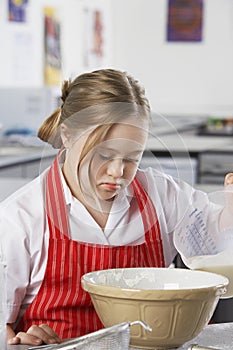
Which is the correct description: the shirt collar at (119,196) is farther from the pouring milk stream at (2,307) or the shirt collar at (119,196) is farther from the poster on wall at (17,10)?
the poster on wall at (17,10)

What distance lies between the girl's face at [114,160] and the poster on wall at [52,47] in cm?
403

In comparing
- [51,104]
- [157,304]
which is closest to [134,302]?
[157,304]

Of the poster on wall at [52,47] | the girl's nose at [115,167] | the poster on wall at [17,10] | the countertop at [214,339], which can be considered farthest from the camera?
the poster on wall at [52,47]

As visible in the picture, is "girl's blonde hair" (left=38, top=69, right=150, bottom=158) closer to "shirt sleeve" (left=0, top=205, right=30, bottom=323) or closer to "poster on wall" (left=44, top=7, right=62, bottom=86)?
"shirt sleeve" (left=0, top=205, right=30, bottom=323)

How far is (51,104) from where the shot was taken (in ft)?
14.6

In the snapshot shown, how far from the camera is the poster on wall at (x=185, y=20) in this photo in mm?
6688

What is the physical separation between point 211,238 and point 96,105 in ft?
1.01

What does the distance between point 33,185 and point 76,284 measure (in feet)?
0.68

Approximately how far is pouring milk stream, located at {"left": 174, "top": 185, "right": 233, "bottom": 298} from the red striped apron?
0.43 feet

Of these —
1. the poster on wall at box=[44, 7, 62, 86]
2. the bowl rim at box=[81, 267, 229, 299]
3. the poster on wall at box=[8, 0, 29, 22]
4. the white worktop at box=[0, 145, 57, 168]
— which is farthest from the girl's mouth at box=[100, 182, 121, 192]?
the poster on wall at box=[44, 7, 62, 86]

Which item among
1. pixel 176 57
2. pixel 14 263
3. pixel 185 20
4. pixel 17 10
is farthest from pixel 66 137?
pixel 185 20

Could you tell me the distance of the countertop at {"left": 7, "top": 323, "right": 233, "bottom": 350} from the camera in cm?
121

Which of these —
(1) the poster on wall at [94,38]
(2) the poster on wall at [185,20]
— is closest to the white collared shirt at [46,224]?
(1) the poster on wall at [94,38]

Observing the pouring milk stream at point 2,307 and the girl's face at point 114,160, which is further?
the girl's face at point 114,160
